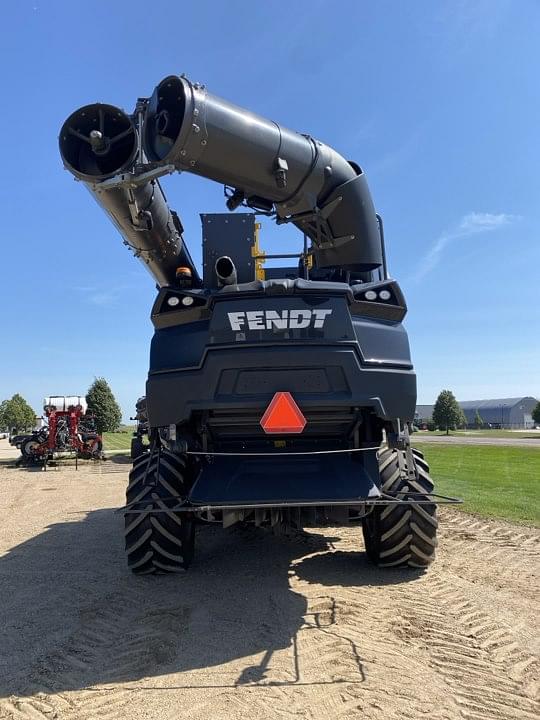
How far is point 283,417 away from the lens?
4117 millimetres

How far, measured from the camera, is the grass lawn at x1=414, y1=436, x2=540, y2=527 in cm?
881

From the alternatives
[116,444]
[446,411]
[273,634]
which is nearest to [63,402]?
[116,444]

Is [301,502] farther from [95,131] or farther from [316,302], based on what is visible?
[95,131]

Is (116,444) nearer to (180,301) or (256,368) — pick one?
(180,301)

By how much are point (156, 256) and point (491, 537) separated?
5288mm

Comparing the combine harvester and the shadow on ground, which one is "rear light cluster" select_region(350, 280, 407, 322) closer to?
the shadow on ground

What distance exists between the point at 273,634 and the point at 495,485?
9.97 m

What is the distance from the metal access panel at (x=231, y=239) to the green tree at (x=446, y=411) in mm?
64470

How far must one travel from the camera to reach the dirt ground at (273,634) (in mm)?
2842

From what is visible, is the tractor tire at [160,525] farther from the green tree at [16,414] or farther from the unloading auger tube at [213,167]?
the green tree at [16,414]

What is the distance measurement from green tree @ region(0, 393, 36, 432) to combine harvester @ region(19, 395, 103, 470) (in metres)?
59.5

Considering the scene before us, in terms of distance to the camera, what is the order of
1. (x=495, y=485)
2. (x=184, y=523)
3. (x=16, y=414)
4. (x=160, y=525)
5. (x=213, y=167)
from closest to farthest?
1. (x=213, y=167)
2. (x=160, y=525)
3. (x=184, y=523)
4. (x=495, y=485)
5. (x=16, y=414)

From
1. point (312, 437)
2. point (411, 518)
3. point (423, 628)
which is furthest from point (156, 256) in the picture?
point (423, 628)

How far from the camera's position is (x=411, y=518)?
4945 mm
